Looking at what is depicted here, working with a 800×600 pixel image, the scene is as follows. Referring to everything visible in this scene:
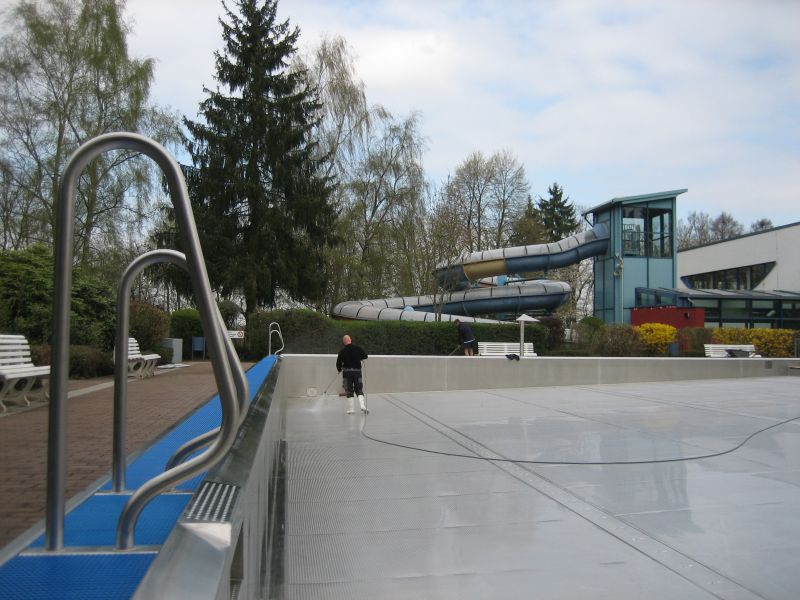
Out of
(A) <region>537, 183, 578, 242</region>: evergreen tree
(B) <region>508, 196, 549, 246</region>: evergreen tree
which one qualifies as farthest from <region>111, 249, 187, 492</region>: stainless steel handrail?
(A) <region>537, 183, 578, 242</region>: evergreen tree

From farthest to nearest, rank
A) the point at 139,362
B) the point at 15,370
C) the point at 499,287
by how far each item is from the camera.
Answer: the point at 499,287 → the point at 139,362 → the point at 15,370

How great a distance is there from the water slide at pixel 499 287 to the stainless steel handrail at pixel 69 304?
2722 cm

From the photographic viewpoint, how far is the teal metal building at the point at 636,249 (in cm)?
3462

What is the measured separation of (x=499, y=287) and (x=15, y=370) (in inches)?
1054

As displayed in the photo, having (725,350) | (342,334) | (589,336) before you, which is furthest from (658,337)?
(342,334)

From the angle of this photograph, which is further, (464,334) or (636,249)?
(636,249)

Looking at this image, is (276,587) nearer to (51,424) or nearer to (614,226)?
(51,424)

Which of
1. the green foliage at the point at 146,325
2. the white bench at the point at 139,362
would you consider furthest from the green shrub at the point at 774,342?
the white bench at the point at 139,362

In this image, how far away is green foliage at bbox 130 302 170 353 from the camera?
17.9m

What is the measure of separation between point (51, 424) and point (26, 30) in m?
27.1

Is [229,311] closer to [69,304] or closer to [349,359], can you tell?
[349,359]

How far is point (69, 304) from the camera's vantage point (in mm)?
2275

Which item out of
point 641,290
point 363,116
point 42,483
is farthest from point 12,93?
point 641,290

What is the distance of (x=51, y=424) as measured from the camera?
228 cm
